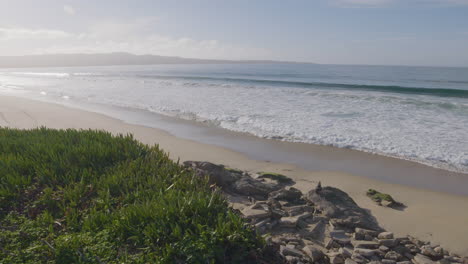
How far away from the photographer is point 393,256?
3639mm

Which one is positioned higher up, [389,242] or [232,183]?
[232,183]

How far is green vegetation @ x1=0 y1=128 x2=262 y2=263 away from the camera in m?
2.90

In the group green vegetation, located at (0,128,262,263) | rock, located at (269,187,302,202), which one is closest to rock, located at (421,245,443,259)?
rock, located at (269,187,302,202)

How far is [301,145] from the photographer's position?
9.09 m

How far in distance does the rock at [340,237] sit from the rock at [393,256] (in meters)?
0.43

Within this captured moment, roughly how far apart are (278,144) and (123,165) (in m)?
5.26

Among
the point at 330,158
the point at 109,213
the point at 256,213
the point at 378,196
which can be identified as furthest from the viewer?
the point at 330,158

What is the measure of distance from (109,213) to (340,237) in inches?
98.8

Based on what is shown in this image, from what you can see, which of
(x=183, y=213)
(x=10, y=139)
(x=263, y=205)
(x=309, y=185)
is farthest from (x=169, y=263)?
(x=10, y=139)

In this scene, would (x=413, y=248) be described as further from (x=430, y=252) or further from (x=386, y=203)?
(x=386, y=203)

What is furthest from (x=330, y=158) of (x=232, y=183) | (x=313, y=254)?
(x=313, y=254)

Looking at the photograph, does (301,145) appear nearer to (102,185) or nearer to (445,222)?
(445,222)

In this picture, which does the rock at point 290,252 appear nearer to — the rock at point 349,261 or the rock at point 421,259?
the rock at point 349,261

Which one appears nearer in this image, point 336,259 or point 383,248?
point 336,259
